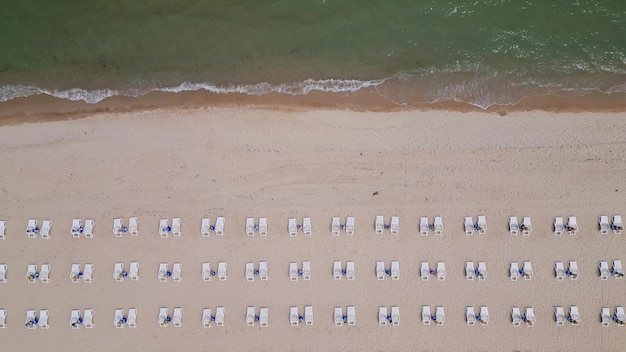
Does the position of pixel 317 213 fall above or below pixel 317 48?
below

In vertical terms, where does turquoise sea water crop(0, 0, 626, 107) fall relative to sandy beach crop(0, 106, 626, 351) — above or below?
above

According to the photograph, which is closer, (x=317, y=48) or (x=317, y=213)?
(x=317, y=213)

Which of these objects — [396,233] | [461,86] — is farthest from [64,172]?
[461,86]

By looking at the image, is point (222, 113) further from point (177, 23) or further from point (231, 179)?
point (177, 23)

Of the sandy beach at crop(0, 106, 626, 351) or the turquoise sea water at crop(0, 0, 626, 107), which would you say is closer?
the sandy beach at crop(0, 106, 626, 351)
